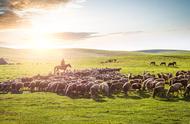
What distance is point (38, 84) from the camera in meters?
30.8

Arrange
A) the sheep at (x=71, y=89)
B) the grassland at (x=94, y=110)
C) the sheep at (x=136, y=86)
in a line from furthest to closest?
1. the sheep at (x=136, y=86)
2. the sheep at (x=71, y=89)
3. the grassland at (x=94, y=110)

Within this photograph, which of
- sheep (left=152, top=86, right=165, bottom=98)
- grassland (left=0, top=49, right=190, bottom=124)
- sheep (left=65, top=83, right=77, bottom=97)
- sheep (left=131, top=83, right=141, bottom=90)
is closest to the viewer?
grassland (left=0, top=49, right=190, bottom=124)

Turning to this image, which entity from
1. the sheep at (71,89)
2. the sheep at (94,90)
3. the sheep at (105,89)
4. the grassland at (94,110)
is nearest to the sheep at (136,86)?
the grassland at (94,110)

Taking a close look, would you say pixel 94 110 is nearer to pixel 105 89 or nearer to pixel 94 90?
pixel 94 90

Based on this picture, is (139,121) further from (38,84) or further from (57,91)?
(38,84)

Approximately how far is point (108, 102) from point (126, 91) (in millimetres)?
4550

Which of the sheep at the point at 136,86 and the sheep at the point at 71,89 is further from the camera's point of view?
the sheep at the point at 136,86

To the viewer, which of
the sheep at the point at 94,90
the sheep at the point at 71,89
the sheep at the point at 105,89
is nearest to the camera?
the sheep at the point at 94,90

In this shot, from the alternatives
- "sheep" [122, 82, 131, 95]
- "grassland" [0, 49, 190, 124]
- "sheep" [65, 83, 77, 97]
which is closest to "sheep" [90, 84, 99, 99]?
"sheep" [65, 83, 77, 97]

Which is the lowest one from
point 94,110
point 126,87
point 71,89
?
point 94,110

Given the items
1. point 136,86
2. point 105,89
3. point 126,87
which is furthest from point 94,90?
point 136,86

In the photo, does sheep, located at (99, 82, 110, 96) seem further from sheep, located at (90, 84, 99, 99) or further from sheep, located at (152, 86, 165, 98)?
sheep, located at (152, 86, 165, 98)

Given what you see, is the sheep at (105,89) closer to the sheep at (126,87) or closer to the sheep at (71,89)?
the sheep at (126,87)

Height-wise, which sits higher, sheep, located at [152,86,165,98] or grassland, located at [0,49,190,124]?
sheep, located at [152,86,165,98]
